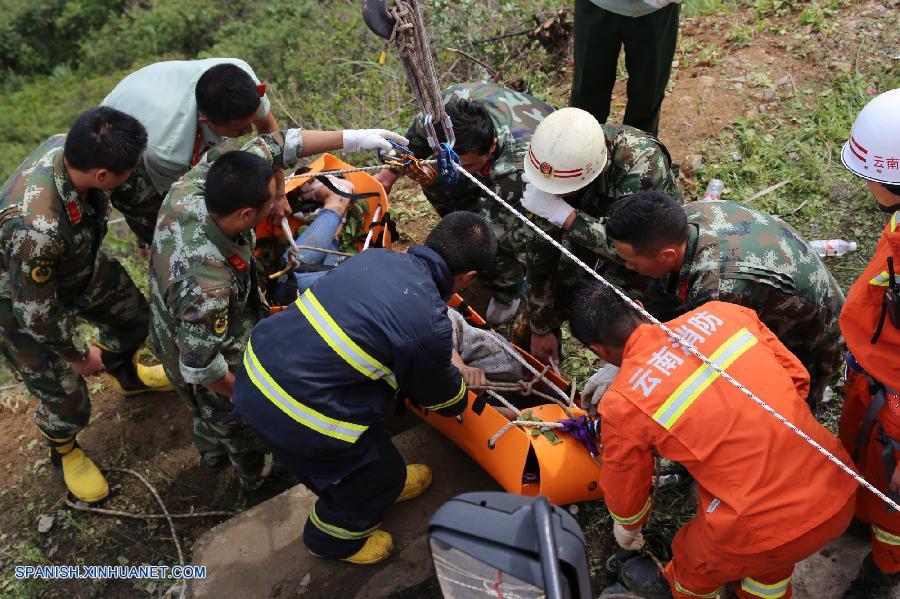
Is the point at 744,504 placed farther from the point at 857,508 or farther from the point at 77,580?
the point at 77,580

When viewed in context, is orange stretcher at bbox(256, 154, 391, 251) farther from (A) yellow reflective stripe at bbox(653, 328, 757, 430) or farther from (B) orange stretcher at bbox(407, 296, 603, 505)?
(A) yellow reflective stripe at bbox(653, 328, 757, 430)

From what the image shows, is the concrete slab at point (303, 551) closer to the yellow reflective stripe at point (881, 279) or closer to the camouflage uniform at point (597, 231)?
the camouflage uniform at point (597, 231)

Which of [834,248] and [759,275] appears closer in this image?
[759,275]

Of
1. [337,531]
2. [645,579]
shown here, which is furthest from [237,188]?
[645,579]

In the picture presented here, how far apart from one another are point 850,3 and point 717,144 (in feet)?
7.25

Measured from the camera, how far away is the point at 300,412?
2.57 m

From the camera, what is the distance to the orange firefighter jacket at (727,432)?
216cm

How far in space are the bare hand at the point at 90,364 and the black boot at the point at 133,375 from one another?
118 millimetres

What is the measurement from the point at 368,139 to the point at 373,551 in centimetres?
206

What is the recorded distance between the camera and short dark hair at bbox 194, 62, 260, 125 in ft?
11.9

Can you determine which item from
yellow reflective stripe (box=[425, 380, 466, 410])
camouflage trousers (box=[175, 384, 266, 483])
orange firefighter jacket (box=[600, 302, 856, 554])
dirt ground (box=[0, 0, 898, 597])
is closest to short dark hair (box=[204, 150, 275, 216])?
camouflage trousers (box=[175, 384, 266, 483])

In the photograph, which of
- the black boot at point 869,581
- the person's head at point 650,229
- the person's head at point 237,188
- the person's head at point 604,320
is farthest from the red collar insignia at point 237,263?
the black boot at point 869,581

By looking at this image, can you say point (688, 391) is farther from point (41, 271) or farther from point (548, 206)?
point (41, 271)

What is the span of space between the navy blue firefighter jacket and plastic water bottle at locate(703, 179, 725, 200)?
2839mm
